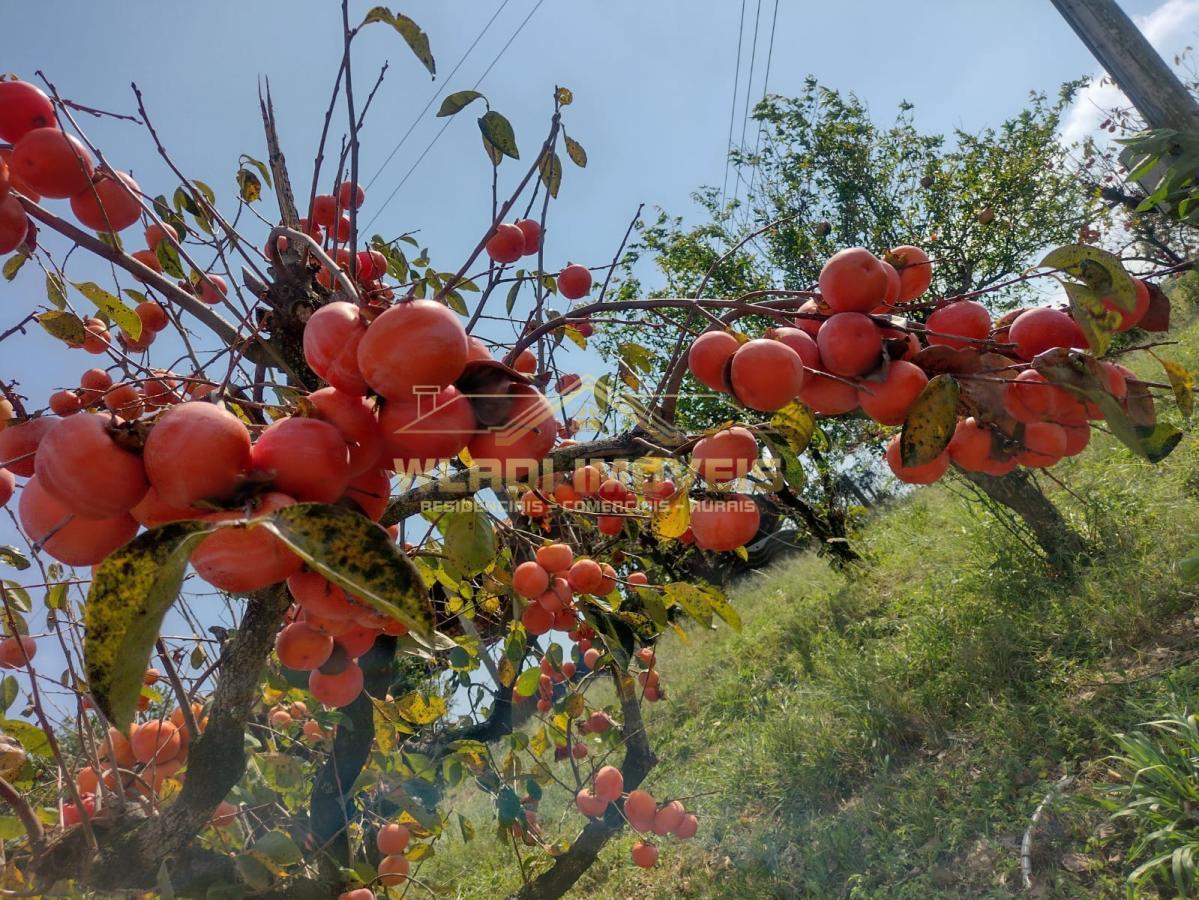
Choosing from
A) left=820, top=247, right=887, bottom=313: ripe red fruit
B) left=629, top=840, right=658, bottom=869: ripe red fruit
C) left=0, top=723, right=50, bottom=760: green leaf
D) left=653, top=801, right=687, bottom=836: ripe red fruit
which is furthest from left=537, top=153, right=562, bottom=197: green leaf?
left=629, top=840, right=658, bottom=869: ripe red fruit

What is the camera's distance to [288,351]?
1042 millimetres

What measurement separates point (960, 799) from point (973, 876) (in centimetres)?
31

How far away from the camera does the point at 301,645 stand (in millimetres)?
860

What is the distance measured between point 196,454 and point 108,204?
0.69 meters

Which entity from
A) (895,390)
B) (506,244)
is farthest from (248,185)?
(895,390)

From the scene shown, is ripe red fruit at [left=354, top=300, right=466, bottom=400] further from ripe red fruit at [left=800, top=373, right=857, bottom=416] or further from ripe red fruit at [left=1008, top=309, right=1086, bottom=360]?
ripe red fruit at [left=1008, top=309, right=1086, bottom=360]

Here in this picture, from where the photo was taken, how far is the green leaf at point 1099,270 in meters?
0.65

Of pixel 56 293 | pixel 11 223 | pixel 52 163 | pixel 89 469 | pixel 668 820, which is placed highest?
pixel 56 293

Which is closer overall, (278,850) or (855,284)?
(855,284)

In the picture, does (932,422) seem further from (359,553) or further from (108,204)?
(108,204)

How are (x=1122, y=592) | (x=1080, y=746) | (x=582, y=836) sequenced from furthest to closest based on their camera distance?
(x=1122, y=592) < (x=582, y=836) < (x=1080, y=746)

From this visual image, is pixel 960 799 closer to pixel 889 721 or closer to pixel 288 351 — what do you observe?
pixel 889 721

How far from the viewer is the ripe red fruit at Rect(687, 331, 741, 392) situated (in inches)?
32.6

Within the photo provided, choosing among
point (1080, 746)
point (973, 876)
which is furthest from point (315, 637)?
point (1080, 746)
